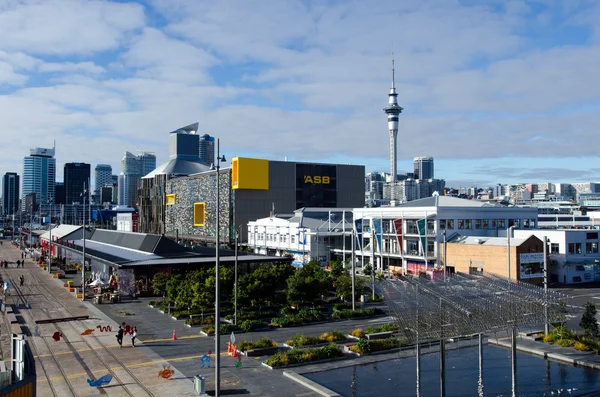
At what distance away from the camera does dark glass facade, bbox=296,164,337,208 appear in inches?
4862

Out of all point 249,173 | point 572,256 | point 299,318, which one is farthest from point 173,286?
point 249,173

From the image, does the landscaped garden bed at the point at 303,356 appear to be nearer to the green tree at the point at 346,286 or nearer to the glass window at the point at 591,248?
the green tree at the point at 346,286

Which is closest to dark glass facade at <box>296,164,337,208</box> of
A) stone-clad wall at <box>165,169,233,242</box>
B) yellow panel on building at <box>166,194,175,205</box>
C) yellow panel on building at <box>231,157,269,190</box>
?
yellow panel on building at <box>231,157,269,190</box>

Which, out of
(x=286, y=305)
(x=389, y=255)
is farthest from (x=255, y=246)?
(x=286, y=305)

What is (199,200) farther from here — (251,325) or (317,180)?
(251,325)

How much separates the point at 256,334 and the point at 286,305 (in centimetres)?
1229

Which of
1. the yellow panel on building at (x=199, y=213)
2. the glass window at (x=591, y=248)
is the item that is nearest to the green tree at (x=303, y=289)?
the glass window at (x=591, y=248)

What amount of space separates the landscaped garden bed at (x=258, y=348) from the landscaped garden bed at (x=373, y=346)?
4459 mm

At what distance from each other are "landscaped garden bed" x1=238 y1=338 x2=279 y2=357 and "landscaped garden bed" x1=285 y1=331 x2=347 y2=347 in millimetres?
1274

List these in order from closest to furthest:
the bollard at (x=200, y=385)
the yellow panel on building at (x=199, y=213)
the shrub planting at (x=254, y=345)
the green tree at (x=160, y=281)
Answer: the bollard at (x=200, y=385)
the shrub planting at (x=254, y=345)
the green tree at (x=160, y=281)
the yellow panel on building at (x=199, y=213)

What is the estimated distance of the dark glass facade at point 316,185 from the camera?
123500mm

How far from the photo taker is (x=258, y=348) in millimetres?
30484

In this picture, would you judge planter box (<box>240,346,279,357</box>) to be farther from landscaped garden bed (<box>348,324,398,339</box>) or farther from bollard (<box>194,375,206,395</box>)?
bollard (<box>194,375,206,395</box>)

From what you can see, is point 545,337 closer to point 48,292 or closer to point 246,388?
point 246,388
